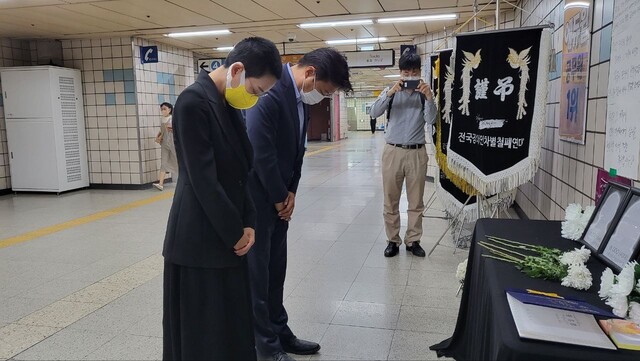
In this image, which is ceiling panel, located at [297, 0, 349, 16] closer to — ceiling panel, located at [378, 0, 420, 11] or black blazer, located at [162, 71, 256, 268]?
ceiling panel, located at [378, 0, 420, 11]

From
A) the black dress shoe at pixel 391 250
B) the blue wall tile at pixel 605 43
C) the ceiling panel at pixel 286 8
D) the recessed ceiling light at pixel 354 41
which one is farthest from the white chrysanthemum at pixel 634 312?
the recessed ceiling light at pixel 354 41

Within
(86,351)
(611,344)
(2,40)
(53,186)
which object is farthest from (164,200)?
(611,344)

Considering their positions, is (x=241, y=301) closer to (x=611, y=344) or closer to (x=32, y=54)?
(x=611, y=344)

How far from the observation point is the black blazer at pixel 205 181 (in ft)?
5.00

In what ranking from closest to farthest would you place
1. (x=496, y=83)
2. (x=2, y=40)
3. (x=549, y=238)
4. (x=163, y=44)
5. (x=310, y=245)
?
1. (x=549, y=238)
2. (x=496, y=83)
3. (x=310, y=245)
4. (x=2, y=40)
5. (x=163, y=44)

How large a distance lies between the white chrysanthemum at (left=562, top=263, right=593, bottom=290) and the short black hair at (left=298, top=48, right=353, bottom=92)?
120 centimetres

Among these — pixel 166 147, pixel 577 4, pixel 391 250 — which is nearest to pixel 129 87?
pixel 166 147

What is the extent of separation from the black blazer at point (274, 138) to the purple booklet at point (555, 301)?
1.09m

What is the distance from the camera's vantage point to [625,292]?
1256 millimetres

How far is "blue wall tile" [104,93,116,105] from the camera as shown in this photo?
8.09m

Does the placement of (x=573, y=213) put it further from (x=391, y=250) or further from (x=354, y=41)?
(x=354, y=41)

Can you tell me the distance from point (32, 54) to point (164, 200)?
378 cm

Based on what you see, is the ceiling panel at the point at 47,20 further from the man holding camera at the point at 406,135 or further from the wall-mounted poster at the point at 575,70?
the wall-mounted poster at the point at 575,70

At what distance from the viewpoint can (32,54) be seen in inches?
320
